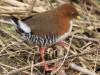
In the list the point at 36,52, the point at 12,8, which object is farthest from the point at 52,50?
the point at 12,8

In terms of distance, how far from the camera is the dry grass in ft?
11.6

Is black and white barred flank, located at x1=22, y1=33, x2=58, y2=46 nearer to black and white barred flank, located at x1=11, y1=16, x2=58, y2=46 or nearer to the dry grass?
black and white barred flank, located at x1=11, y1=16, x2=58, y2=46

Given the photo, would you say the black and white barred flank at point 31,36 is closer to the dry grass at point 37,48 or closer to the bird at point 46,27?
the bird at point 46,27

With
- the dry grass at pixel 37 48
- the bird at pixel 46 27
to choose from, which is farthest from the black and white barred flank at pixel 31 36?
the dry grass at pixel 37 48

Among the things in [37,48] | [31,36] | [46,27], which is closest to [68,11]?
[46,27]

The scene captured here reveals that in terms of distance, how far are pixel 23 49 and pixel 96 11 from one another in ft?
4.44

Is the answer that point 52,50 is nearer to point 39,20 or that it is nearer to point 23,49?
point 23,49

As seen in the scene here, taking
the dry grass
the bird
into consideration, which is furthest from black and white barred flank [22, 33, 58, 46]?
the dry grass

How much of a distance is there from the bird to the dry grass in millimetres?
150

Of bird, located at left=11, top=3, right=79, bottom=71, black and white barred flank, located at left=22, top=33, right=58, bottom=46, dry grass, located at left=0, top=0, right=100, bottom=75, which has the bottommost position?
dry grass, located at left=0, top=0, right=100, bottom=75

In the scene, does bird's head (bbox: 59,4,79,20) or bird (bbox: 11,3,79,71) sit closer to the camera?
bird (bbox: 11,3,79,71)

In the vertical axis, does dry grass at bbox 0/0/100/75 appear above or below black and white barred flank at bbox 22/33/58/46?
below

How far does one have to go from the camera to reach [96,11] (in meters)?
4.77

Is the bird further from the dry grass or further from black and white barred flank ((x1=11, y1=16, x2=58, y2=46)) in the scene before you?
the dry grass
